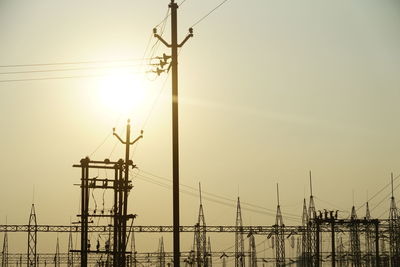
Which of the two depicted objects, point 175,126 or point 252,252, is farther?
point 252,252

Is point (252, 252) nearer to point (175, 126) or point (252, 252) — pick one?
point (252, 252)

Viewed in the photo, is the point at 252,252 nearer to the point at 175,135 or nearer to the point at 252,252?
the point at 252,252

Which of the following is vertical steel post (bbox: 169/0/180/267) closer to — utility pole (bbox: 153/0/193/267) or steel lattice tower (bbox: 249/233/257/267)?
utility pole (bbox: 153/0/193/267)

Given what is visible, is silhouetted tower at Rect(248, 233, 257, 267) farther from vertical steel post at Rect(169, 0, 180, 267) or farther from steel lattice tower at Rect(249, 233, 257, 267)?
vertical steel post at Rect(169, 0, 180, 267)

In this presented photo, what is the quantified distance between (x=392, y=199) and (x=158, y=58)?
67065 millimetres

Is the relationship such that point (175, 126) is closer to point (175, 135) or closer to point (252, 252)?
point (175, 135)

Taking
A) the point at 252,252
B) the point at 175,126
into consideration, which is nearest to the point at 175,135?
the point at 175,126

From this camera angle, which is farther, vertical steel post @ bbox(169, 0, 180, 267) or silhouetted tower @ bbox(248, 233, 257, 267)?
silhouetted tower @ bbox(248, 233, 257, 267)

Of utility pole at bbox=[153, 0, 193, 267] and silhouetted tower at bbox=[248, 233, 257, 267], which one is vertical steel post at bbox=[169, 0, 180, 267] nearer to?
utility pole at bbox=[153, 0, 193, 267]

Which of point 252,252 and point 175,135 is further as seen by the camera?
point 252,252

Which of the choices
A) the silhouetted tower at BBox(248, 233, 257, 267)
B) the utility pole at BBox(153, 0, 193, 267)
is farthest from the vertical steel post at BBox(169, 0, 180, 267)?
the silhouetted tower at BBox(248, 233, 257, 267)

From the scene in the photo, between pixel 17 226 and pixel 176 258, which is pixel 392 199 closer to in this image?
pixel 17 226

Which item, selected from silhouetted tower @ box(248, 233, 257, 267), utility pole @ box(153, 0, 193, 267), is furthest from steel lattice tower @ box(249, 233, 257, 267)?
utility pole @ box(153, 0, 193, 267)

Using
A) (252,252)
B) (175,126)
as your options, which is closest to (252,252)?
(252,252)
